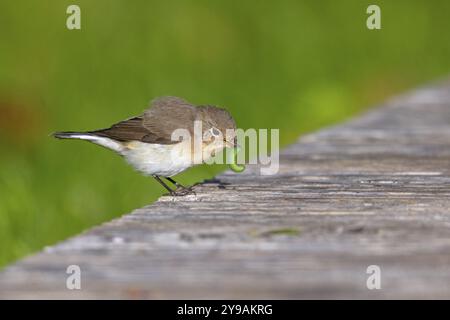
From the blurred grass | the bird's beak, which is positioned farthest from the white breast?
the blurred grass

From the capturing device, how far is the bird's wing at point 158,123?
6.71m

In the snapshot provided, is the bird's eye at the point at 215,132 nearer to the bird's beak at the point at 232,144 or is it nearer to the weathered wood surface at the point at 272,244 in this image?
the bird's beak at the point at 232,144

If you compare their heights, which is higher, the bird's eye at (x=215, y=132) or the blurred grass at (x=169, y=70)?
the blurred grass at (x=169, y=70)

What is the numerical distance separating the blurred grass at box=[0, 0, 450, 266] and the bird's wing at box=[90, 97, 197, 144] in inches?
64.0

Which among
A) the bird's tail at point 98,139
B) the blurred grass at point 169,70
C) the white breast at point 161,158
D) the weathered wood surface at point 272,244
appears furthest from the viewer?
the blurred grass at point 169,70

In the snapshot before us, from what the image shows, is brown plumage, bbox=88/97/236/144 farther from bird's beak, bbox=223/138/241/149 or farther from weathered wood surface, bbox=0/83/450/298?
weathered wood surface, bbox=0/83/450/298

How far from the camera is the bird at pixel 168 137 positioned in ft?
21.6

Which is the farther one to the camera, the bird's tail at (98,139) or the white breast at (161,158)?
the bird's tail at (98,139)

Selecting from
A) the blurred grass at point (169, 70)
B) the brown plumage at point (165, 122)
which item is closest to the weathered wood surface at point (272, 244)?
the brown plumage at point (165, 122)

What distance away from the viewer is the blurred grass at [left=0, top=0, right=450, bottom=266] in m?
→ 9.63

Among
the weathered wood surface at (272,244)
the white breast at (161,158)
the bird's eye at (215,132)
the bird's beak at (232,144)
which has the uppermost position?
the bird's eye at (215,132)

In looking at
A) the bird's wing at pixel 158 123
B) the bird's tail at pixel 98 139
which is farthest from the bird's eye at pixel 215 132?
the bird's tail at pixel 98 139

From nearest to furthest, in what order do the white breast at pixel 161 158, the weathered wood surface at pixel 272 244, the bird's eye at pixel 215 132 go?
the weathered wood surface at pixel 272 244
the white breast at pixel 161 158
the bird's eye at pixel 215 132

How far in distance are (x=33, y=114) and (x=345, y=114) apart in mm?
3623
